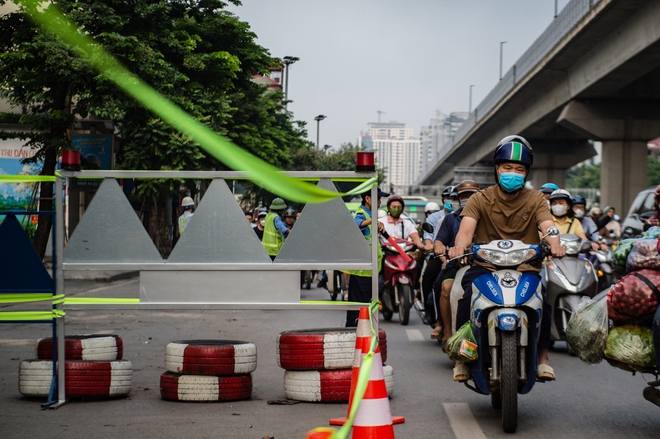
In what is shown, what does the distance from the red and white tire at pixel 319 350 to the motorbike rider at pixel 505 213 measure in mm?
833

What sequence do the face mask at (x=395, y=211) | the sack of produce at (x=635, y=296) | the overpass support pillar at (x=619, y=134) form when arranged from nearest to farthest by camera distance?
1. the sack of produce at (x=635, y=296)
2. the face mask at (x=395, y=211)
3. the overpass support pillar at (x=619, y=134)

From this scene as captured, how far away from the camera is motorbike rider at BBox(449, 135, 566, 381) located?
6242 mm

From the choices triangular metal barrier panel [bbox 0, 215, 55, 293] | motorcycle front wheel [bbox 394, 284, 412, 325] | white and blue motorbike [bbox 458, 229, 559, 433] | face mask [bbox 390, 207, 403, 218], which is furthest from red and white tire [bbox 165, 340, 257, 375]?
motorcycle front wheel [bbox 394, 284, 412, 325]

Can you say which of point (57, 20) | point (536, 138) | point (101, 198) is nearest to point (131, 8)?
point (57, 20)

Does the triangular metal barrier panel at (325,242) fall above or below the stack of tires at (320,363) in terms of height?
above

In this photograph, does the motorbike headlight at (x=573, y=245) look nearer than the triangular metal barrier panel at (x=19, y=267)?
No

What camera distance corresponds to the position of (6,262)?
672 centimetres

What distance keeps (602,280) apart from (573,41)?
16.2 m

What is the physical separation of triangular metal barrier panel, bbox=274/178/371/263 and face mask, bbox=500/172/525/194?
1041 mm

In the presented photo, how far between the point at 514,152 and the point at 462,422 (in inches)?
71.3

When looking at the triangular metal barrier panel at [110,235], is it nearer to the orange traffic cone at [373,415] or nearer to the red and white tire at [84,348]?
the red and white tire at [84,348]

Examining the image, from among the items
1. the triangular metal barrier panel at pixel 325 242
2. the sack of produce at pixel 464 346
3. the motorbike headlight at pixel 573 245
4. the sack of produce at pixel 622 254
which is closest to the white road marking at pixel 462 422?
the sack of produce at pixel 464 346

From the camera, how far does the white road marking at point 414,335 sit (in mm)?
11367

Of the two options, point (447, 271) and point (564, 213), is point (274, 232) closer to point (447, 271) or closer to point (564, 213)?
point (564, 213)
